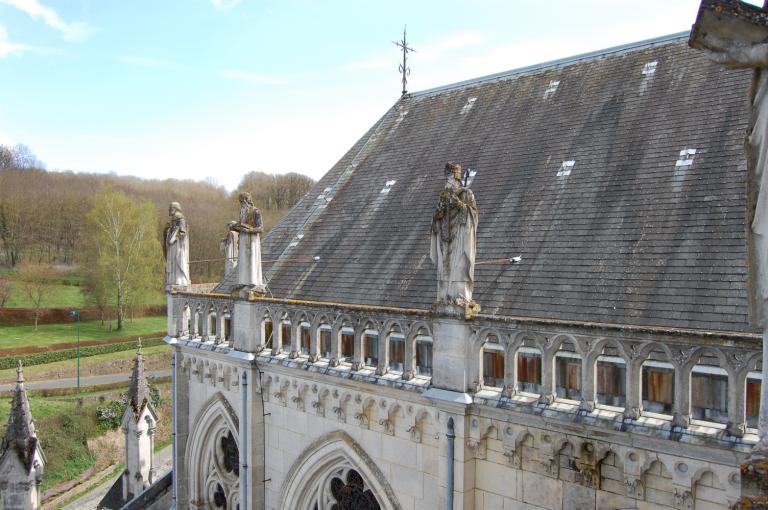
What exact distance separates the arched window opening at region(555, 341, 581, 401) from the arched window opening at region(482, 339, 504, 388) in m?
0.84

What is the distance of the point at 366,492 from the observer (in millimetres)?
9133

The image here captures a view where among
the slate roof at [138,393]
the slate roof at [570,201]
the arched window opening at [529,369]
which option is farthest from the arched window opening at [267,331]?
the slate roof at [138,393]

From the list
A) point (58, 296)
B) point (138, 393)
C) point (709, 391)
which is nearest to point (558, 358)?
point (709, 391)

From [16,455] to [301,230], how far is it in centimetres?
785

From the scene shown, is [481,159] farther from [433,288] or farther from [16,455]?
[16,455]

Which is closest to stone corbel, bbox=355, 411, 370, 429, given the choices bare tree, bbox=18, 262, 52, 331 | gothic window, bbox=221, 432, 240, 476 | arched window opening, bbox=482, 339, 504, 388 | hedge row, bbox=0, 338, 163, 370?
arched window opening, bbox=482, 339, 504, 388

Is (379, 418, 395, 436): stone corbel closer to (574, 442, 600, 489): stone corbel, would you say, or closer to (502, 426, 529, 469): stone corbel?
(502, 426, 529, 469): stone corbel

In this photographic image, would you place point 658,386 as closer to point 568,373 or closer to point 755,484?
point 568,373

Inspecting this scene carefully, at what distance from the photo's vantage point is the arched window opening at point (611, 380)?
7051 millimetres

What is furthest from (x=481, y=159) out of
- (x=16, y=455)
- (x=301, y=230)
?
(x=16, y=455)

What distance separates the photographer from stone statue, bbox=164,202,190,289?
13.0 metres

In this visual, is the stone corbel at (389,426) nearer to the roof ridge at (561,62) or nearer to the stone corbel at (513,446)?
the stone corbel at (513,446)

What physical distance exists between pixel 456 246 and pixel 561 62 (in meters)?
7.79

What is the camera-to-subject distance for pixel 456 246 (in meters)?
7.12
